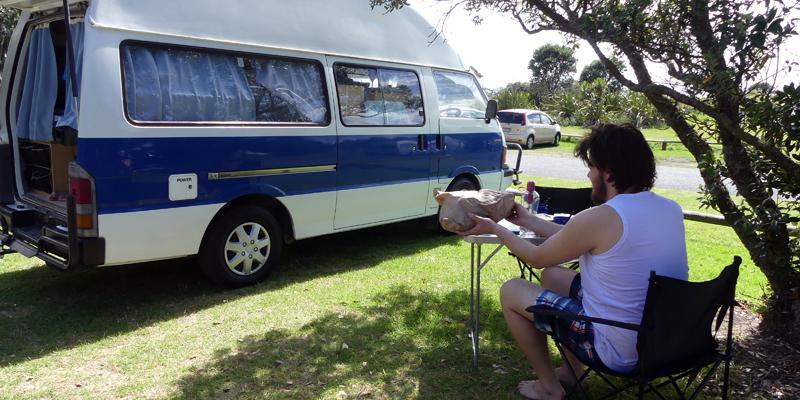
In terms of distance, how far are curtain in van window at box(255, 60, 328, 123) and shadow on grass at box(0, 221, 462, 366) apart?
5.11ft

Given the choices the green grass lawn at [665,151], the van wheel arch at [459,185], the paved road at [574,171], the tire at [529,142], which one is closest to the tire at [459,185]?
the van wheel arch at [459,185]

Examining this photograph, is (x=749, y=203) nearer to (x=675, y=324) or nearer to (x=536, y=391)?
(x=675, y=324)

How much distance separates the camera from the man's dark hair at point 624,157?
2494 millimetres

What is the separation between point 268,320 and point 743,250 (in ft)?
18.0

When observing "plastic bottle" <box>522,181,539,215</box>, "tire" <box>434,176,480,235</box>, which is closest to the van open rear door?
"plastic bottle" <box>522,181,539,215</box>

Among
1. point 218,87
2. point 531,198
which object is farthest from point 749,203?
point 218,87

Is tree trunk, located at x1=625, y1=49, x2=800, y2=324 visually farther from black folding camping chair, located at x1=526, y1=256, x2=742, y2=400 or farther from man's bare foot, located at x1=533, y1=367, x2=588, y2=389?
man's bare foot, located at x1=533, y1=367, x2=588, y2=389

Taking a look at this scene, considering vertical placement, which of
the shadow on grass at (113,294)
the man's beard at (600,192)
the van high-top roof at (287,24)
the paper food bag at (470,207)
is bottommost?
A: the shadow on grass at (113,294)

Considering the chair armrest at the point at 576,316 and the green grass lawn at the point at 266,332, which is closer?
the chair armrest at the point at 576,316

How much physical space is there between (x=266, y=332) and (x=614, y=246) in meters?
2.53

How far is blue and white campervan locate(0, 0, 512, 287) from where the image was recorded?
3.86 metres

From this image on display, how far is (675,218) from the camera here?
8.09 ft

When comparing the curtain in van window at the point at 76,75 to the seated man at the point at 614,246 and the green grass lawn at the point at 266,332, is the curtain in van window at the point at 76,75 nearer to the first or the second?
the green grass lawn at the point at 266,332

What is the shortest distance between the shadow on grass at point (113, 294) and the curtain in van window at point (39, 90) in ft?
4.16
